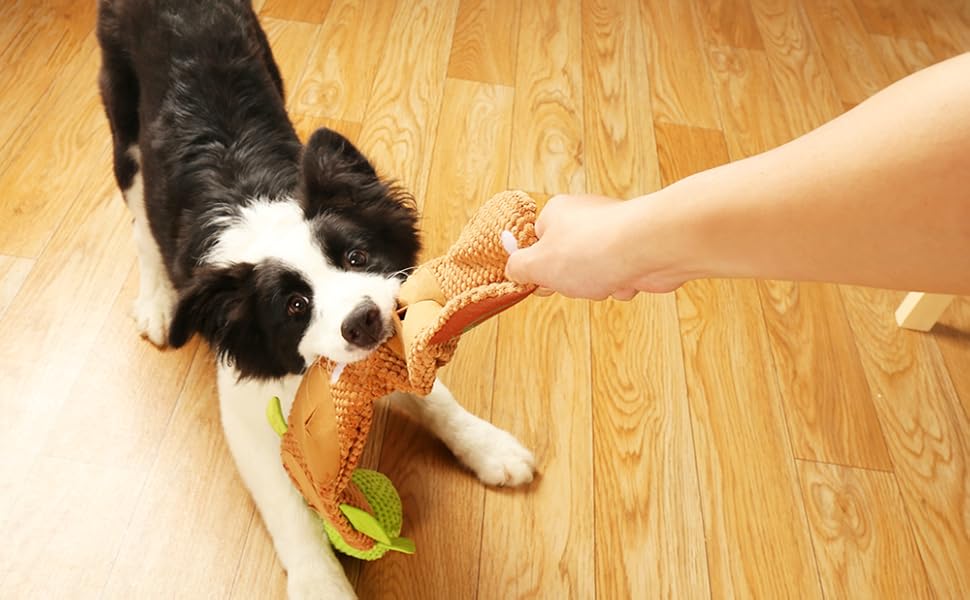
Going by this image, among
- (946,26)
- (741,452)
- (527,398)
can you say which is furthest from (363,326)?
(946,26)

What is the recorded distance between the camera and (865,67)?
9.23 feet

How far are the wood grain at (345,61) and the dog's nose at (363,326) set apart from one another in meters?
1.29

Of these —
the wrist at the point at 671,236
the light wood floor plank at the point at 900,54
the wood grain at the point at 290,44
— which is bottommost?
the wood grain at the point at 290,44

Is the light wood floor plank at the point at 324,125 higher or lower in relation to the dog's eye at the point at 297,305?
lower

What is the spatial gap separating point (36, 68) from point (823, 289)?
2467mm

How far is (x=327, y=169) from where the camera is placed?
4.57ft

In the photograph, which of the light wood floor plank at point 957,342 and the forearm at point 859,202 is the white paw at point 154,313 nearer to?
the forearm at point 859,202

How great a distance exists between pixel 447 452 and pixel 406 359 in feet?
1.85

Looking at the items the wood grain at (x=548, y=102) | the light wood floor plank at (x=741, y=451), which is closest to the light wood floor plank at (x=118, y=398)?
the wood grain at (x=548, y=102)

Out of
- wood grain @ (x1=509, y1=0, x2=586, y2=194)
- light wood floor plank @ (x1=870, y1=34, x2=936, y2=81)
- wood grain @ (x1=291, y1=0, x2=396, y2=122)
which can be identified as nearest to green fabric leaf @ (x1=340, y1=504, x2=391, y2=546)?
wood grain @ (x1=509, y1=0, x2=586, y2=194)

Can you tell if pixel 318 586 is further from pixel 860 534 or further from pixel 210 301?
pixel 860 534

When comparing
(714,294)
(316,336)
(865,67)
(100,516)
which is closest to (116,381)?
(100,516)

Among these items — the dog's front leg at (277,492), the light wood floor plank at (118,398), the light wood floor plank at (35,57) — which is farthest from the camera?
the light wood floor plank at (35,57)

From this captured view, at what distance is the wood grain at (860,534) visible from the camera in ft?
5.07
